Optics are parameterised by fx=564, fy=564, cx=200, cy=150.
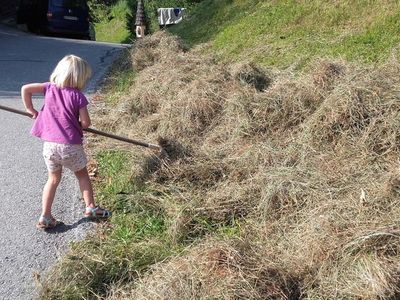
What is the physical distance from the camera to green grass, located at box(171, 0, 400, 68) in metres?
7.96

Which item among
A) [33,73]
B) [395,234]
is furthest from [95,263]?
[33,73]

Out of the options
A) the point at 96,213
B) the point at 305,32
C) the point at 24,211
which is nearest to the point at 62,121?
the point at 96,213

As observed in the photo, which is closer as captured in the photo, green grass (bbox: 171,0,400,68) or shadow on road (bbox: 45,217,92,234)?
shadow on road (bbox: 45,217,92,234)

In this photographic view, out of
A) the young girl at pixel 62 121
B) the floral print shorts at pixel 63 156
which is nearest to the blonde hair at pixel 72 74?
the young girl at pixel 62 121

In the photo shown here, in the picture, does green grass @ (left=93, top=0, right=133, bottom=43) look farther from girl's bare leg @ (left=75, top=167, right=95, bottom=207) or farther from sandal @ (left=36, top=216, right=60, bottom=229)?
sandal @ (left=36, top=216, right=60, bottom=229)

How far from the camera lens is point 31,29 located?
22.3 metres

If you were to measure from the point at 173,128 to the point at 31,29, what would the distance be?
59.4ft

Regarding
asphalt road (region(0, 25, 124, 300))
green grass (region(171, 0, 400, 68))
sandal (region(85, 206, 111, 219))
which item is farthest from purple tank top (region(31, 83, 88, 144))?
green grass (region(171, 0, 400, 68))

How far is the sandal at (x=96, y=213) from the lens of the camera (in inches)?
174

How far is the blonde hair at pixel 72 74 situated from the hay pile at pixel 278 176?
108 cm

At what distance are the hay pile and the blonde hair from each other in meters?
1.08

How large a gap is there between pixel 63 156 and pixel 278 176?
167 centimetres

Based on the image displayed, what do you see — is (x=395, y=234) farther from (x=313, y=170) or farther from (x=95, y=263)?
(x=95, y=263)

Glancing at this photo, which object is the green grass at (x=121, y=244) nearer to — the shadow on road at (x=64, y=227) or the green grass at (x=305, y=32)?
the shadow on road at (x=64, y=227)
